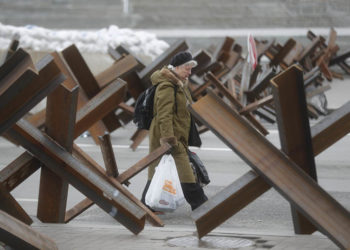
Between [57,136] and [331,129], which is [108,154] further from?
[331,129]

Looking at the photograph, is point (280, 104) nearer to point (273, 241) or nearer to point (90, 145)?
point (273, 241)

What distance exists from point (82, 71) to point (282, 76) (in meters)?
7.37

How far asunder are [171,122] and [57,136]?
7.37 feet

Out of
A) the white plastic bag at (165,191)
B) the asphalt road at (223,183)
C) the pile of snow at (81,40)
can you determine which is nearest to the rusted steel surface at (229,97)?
the asphalt road at (223,183)

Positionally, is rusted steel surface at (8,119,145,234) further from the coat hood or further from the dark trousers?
the coat hood

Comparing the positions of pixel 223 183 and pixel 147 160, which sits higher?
pixel 147 160

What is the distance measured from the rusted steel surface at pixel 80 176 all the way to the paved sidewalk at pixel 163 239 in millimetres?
167

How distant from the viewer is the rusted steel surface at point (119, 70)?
12.9 meters

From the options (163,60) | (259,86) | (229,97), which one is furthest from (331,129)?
(259,86)

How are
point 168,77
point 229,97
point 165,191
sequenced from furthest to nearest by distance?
1. point 229,97
2. point 168,77
3. point 165,191

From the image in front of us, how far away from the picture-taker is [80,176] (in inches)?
281

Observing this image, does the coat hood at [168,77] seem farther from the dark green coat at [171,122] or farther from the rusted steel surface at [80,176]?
the rusted steel surface at [80,176]

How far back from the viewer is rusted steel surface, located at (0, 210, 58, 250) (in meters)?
5.48

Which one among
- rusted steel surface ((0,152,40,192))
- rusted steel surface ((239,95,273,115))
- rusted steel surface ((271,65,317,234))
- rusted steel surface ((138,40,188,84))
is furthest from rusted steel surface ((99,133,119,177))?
rusted steel surface ((239,95,273,115))
